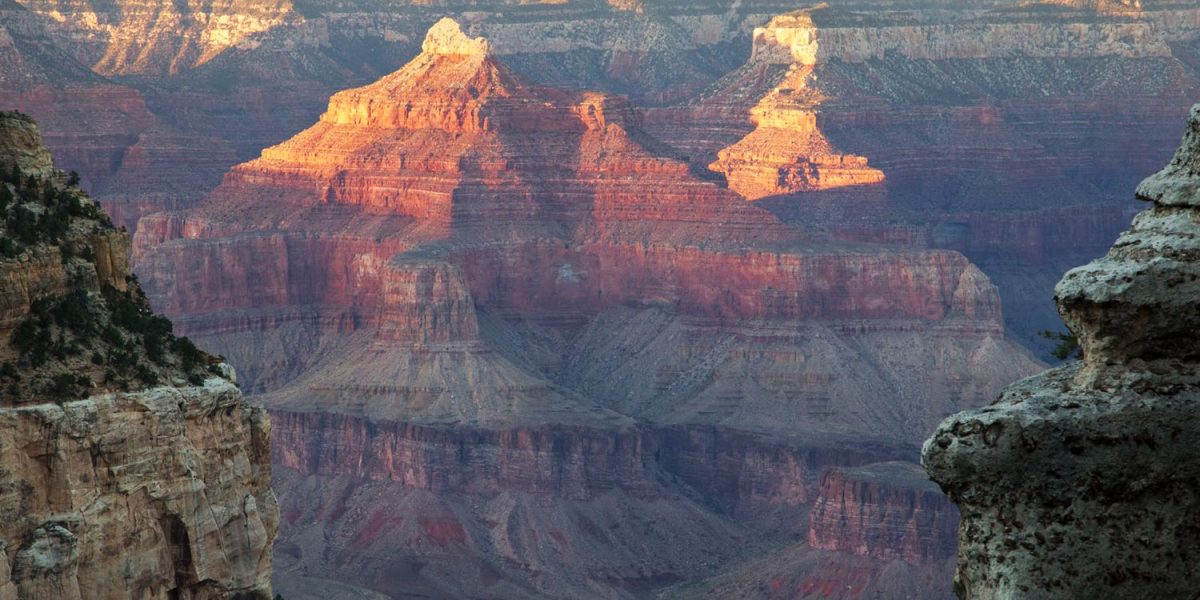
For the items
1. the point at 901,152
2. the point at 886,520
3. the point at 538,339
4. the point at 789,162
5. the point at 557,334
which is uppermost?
the point at 901,152

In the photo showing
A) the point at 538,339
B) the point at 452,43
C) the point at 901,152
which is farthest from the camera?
the point at 901,152

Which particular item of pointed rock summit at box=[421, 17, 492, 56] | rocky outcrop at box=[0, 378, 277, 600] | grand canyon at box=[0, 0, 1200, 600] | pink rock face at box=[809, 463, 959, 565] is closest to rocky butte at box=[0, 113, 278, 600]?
rocky outcrop at box=[0, 378, 277, 600]

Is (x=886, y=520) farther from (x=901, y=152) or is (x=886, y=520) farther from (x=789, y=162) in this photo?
(x=901, y=152)

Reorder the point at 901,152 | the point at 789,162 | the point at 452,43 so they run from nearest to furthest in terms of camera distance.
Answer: the point at 452,43 < the point at 789,162 < the point at 901,152

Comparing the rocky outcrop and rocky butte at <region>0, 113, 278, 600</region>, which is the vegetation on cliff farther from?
the rocky outcrop

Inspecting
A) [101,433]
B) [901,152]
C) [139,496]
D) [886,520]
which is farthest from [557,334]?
[101,433]

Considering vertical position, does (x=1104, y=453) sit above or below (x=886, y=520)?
above

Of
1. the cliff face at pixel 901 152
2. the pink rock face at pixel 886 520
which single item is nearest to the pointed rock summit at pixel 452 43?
the cliff face at pixel 901 152
